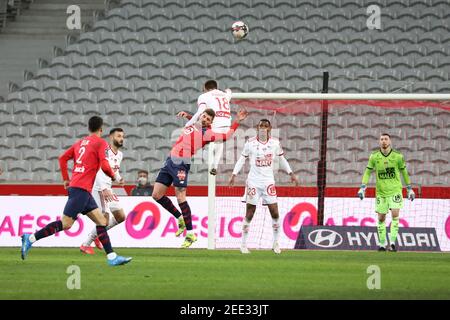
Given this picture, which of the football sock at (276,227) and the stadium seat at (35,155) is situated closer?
the football sock at (276,227)

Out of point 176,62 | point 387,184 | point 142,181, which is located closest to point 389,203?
point 387,184

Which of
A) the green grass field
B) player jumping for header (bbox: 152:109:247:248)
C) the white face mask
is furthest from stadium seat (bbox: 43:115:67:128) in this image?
player jumping for header (bbox: 152:109:247:248)

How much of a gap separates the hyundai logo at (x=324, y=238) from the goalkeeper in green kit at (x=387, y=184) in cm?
102

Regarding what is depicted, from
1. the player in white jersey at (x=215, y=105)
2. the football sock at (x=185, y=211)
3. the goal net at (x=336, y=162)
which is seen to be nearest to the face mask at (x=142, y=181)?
the goal net at (x=336, y=162)

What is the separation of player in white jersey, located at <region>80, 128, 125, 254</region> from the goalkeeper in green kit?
4302 mm

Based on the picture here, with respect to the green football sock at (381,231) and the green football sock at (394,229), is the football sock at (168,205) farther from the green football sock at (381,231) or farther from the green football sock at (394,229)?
the green football sock at (394,229)

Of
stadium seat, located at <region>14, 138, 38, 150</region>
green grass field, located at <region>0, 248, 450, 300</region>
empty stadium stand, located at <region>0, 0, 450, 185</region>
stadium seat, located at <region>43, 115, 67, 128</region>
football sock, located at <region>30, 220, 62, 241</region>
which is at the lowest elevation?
green grass field, located at <region>0, 248, 450, 300</region>

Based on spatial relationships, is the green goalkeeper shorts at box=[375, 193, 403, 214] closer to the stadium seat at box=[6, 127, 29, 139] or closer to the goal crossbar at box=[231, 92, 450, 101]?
the goal crossbar at box=[231, 92, 450, 101]

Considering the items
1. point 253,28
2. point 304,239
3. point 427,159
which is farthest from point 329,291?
point 253,28

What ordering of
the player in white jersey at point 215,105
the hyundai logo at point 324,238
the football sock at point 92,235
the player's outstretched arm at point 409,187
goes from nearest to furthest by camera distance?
the player in white jersey at point 215,105 < the football sock at point 92,235 < the player's outstretched arm at point 409,187 < the hyundai logo at point 324,238

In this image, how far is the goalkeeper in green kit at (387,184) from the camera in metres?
18.8

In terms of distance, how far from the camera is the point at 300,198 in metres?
20.5

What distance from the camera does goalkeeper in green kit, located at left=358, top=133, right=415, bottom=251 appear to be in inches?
739

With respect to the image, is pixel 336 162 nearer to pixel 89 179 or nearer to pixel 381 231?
pixel 381 231
